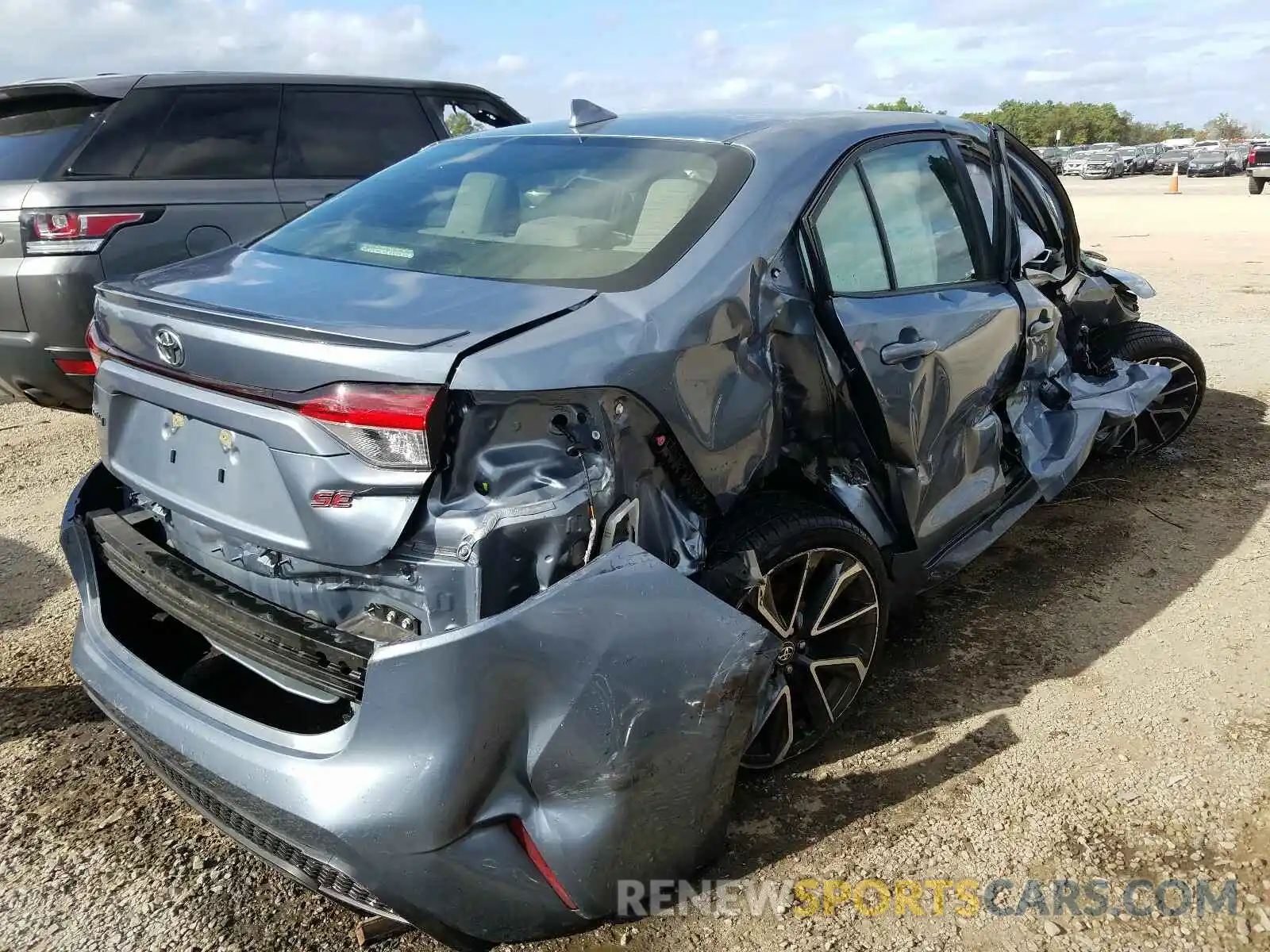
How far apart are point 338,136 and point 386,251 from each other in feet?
12.5

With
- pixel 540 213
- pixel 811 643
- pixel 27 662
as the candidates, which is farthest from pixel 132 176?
pixel 811 643

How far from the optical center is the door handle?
276 centimetres

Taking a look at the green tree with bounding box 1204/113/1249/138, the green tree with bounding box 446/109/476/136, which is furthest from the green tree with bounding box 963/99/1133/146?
the green tree with bounding box 446/109/476/136

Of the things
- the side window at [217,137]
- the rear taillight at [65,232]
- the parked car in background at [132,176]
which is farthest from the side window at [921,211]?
the side window at [217,137]

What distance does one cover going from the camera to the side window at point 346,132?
5.58 metres

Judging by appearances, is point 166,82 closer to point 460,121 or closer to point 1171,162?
point 460,121

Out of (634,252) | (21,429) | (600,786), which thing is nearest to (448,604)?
(600,786)

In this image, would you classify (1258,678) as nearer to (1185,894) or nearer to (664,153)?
(1185,894)

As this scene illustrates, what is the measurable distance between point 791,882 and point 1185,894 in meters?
0.91

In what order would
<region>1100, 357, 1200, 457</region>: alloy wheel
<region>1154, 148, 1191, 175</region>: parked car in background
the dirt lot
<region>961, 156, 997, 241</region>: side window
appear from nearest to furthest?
the dirt lot
<region>961, 156, 997, 241</region>: side window
<region>1100, 357, 1200, 457</region>: alloy wheel
<region>1154, 148, 1191, 175</region>: parked car in background

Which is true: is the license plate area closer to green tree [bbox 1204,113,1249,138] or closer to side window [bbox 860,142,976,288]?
side window [bbox 860,142,976,288]

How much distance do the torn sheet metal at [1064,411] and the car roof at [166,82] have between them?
4439 millimetres

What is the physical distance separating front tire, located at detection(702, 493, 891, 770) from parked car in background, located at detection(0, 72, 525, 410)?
308cm

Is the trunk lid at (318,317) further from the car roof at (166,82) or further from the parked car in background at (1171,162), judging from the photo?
the parked car in background at (1171,162)
